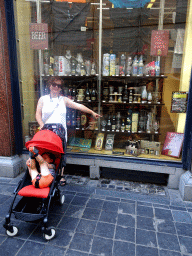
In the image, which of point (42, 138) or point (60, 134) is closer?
point (42, 138)

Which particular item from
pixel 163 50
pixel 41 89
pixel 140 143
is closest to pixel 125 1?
pixel 163 50

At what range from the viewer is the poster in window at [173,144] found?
401 cm

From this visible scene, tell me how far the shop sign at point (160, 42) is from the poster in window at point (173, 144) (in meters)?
1.85

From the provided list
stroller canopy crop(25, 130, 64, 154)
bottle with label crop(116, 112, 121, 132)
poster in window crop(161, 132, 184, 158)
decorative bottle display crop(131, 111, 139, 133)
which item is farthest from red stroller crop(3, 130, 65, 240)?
poster in window crop(161, 132, 184, 158)

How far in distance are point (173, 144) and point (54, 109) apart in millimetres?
2768

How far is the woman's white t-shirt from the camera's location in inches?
131

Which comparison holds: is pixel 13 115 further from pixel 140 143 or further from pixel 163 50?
pixel 163 50

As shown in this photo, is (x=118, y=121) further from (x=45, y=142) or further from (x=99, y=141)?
(x=45, y=142)

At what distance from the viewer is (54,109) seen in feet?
11.1

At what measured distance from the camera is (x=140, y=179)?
4188mm

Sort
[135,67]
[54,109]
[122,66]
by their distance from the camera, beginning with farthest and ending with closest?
[122,66], [135,67], [54,109]

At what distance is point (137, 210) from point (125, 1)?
4.35 m

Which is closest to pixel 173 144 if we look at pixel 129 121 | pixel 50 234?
pixel 129 121

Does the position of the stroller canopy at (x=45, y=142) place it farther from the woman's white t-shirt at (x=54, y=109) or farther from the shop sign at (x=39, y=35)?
the shop sign at (x=39, y=35)
